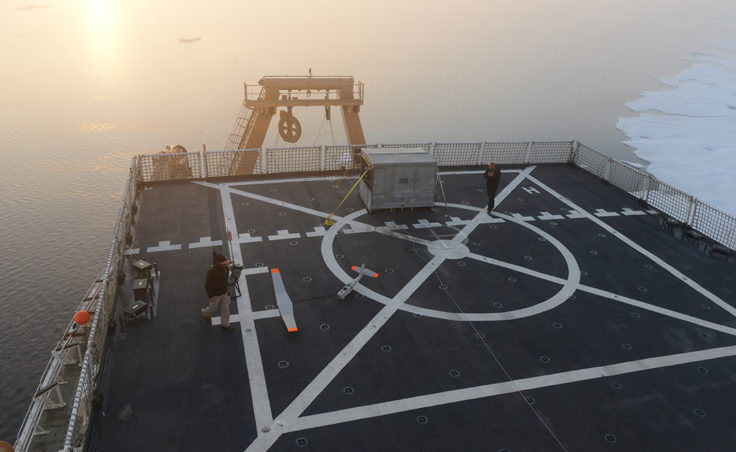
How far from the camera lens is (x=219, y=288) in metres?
13.3

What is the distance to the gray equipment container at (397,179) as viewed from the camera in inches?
824

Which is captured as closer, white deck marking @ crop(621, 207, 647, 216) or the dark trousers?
the dark trousers

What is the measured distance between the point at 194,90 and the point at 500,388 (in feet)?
248

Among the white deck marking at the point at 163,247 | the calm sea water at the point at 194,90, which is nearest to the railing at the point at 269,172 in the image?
the white deck marking at the point at 163,247

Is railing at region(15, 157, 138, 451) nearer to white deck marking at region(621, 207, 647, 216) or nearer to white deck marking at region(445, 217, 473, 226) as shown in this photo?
white deck marking at region(445, 217, 473, 226)

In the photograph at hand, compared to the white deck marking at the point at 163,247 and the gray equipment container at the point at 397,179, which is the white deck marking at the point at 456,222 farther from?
the white deck marking at the point at 163,247

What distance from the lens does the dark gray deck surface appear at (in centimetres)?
1134

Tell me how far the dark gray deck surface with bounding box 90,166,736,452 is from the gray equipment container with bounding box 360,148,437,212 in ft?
2.18

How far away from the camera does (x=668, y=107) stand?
279ft

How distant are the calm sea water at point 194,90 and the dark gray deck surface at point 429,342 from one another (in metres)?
17.2

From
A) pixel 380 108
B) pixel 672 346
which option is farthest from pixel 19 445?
pixel 380 108

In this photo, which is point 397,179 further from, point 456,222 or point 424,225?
point 456,222

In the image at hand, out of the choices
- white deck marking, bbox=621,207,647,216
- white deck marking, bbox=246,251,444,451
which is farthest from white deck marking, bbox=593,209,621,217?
white deck marking, bbox=246,251,444,451

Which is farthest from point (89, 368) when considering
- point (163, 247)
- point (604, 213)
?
point (604, 213)
